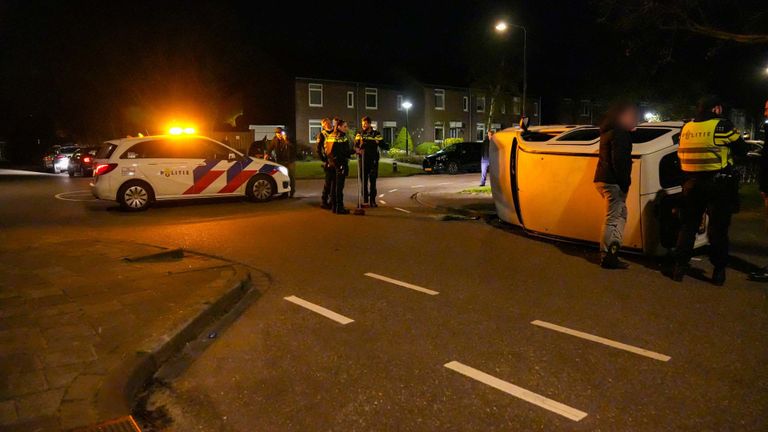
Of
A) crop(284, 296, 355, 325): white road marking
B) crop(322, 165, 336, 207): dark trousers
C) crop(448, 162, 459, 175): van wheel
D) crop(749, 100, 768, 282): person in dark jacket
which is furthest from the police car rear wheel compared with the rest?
crop(448, 162, 459, 175): van wheel

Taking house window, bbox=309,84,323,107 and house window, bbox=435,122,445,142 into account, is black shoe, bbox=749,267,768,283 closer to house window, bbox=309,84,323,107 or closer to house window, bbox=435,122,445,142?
house window, bbox=309,84,323,107

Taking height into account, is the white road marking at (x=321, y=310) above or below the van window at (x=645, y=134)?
below

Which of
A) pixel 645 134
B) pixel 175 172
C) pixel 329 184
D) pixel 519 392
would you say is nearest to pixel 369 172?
pixel 329 184

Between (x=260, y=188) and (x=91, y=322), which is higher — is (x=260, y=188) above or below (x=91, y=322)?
above

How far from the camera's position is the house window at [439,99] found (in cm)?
4806

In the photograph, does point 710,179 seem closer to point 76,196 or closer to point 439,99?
point 76,196

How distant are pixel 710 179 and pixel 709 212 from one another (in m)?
0.35

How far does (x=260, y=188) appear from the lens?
13.7 metres

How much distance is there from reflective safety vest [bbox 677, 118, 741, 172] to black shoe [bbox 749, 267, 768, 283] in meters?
1.23

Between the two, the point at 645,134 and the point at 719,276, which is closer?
the point at 719,276

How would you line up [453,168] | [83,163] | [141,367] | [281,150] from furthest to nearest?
[453,168]
[83,163]
[281,150]
[141,367]

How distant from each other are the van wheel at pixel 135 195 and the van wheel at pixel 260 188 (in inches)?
83.3

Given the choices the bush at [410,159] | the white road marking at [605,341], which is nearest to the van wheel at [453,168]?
the bush at [410,159]

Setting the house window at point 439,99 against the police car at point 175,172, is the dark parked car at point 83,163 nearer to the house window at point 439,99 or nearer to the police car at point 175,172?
the police car at point 175,172
